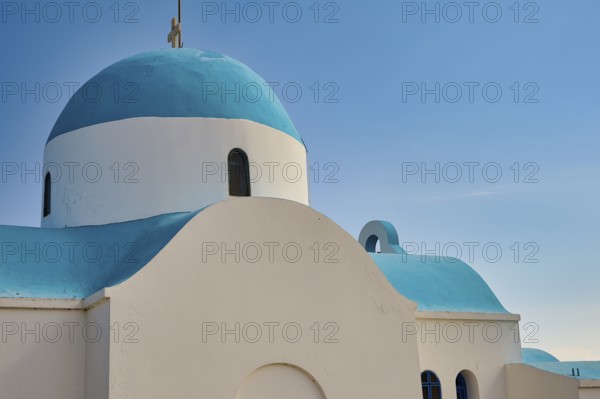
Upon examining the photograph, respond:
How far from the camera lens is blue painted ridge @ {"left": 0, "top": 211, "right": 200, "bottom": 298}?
11.6 meters

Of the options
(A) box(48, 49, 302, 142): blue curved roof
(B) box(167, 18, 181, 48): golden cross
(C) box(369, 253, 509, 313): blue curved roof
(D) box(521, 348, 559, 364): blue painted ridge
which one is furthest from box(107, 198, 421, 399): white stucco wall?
(D) box(521, 348, 559, 364): blue painted ridge

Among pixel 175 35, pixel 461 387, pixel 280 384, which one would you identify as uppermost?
pixel 175 35

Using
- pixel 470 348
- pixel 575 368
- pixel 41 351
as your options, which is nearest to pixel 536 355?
pixel 575 368

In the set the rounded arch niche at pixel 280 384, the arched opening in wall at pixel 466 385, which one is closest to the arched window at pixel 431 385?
the arched opening in wall at pixel 466 385

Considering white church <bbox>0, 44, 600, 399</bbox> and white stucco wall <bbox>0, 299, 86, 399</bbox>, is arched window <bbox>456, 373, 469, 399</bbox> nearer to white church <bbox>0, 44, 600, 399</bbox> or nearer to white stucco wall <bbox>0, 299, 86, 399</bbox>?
white church <bbox>0, 44, 600, 399</bbox>

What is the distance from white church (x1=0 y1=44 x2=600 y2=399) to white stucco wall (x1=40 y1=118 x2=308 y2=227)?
2cm

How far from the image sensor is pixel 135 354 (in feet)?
34.1

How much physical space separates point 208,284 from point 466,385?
6.45m

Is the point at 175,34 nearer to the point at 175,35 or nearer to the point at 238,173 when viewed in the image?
the point at 175,35

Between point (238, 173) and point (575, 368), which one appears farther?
point (575, 368)

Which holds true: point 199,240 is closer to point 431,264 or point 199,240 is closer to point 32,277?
point 32,277

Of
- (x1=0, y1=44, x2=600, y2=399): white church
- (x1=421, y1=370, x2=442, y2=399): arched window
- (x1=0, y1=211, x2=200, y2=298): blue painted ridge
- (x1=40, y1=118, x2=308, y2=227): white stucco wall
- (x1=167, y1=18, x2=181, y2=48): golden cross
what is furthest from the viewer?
(x1=167, y1=18, x2=181, y2=48): golden cross

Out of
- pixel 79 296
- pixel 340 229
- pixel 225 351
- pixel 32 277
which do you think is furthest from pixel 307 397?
pixel 32 277

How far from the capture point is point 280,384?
11219 millimetres
